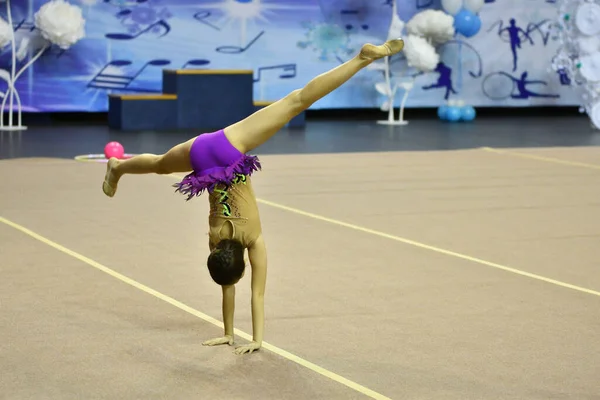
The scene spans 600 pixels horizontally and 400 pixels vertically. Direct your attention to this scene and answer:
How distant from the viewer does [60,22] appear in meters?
13.0

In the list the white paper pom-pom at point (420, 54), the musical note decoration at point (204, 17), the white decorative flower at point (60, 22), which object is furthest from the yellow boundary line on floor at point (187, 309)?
the white paper pom-pom at point (420, 54)

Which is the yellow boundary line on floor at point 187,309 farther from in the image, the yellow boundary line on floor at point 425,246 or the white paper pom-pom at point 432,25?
the white paper pom-pom at point 432,25

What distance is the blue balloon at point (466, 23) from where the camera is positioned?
15336 millimetres

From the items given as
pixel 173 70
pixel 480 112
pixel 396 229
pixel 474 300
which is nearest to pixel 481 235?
pixel 396 229

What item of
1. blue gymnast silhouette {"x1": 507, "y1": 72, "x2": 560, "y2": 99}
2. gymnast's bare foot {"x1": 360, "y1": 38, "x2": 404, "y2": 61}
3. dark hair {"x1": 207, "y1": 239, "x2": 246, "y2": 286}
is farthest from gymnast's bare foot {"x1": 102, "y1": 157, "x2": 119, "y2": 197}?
blue gymnast silhouette {"x1": 507, "y1": 72, "x2": 560, "y2": 99}

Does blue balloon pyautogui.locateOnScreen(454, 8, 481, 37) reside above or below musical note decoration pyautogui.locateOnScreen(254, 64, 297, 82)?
above

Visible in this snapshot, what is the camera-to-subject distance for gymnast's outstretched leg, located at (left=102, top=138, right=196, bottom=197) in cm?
454

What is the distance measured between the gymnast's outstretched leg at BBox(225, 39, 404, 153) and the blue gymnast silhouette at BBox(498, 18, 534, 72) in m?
12.5

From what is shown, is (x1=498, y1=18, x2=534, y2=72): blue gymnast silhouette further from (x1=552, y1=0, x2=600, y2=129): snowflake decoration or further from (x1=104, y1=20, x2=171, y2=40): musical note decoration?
(x1=104, y1=20, x2=171, y2=40): musical note decoration

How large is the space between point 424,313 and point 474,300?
0.39m

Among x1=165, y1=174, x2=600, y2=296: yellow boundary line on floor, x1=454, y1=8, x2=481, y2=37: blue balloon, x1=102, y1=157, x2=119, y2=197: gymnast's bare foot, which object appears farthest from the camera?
x1=454, y1=8, x2=481, y2=37: blue balloon

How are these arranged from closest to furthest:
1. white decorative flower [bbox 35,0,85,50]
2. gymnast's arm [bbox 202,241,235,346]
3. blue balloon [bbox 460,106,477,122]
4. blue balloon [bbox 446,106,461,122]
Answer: gymnast's arm [bbox 202,241,235,346]
white decorative flower [bbox 35,0,85,50]
blue balloon [bbox 446,106,461,122]
blue balloon [bbox 460,106,477,122]

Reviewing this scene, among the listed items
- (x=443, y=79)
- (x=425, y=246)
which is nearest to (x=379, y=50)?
(x=425, y=246)

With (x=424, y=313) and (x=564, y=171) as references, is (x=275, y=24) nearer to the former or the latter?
(x=564, y=171)
